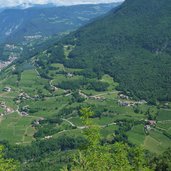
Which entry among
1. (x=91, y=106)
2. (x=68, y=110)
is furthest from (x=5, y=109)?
(x=91, y=106)

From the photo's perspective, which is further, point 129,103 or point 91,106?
point 129,103

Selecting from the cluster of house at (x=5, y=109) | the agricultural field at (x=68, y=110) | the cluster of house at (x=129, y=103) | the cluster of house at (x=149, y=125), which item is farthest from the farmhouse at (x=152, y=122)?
the cluster of house at (x=5, y=109)

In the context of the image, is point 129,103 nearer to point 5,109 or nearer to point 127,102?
point 127,102

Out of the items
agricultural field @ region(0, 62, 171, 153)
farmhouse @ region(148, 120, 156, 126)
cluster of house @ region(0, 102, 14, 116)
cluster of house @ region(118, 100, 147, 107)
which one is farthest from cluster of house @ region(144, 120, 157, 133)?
cluster of house @ region(0, 102, 14, 116)

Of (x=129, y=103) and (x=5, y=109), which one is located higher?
(x=129, y=103)

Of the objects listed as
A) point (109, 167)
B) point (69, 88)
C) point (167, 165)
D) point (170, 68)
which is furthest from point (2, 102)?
point (109, 167)

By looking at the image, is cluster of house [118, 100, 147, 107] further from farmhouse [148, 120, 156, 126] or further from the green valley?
farmhouse [148, 120, 156, 126]

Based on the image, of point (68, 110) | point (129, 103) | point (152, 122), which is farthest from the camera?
point (129, 103)

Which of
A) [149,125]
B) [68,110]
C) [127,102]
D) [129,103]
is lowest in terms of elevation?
[127,102]
